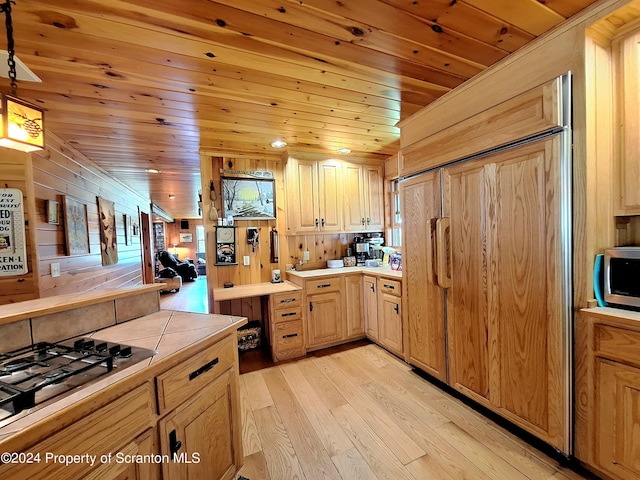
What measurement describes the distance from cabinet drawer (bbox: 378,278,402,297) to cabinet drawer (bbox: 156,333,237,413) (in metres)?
1.78

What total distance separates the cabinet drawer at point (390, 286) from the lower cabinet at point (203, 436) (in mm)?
1814

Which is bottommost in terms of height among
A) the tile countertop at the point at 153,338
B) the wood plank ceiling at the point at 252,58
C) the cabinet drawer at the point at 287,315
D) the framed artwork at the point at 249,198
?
the cabinet drawer at the point at 287,315

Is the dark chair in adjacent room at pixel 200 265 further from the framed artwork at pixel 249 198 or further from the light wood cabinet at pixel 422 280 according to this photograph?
the light wood cabinet at pixel 422 280

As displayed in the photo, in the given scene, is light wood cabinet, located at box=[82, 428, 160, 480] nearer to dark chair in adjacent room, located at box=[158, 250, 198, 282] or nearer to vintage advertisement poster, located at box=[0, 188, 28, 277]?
vintage advertisement poster, located at box=[0, 188, 28, 277]

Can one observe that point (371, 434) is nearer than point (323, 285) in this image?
Yes

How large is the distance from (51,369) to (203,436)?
658 mm

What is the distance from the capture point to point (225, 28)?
1.31 metres

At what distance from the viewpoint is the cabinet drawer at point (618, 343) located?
1.22 m

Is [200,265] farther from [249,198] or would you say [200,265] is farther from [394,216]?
[394,216]

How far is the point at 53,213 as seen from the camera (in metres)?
2.43

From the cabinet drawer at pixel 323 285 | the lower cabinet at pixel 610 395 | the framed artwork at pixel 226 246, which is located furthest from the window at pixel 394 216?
the lower cabinet at pixel 610 395

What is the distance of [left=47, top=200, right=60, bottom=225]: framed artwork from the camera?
2.37 m

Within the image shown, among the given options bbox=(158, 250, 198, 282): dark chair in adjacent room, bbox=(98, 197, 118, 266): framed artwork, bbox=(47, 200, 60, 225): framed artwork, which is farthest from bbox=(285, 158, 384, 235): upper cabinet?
bbox=(158, 250, 198, 282): dark chair in adjacent room

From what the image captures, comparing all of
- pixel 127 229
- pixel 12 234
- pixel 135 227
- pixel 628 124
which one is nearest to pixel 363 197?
pixel 628 124
